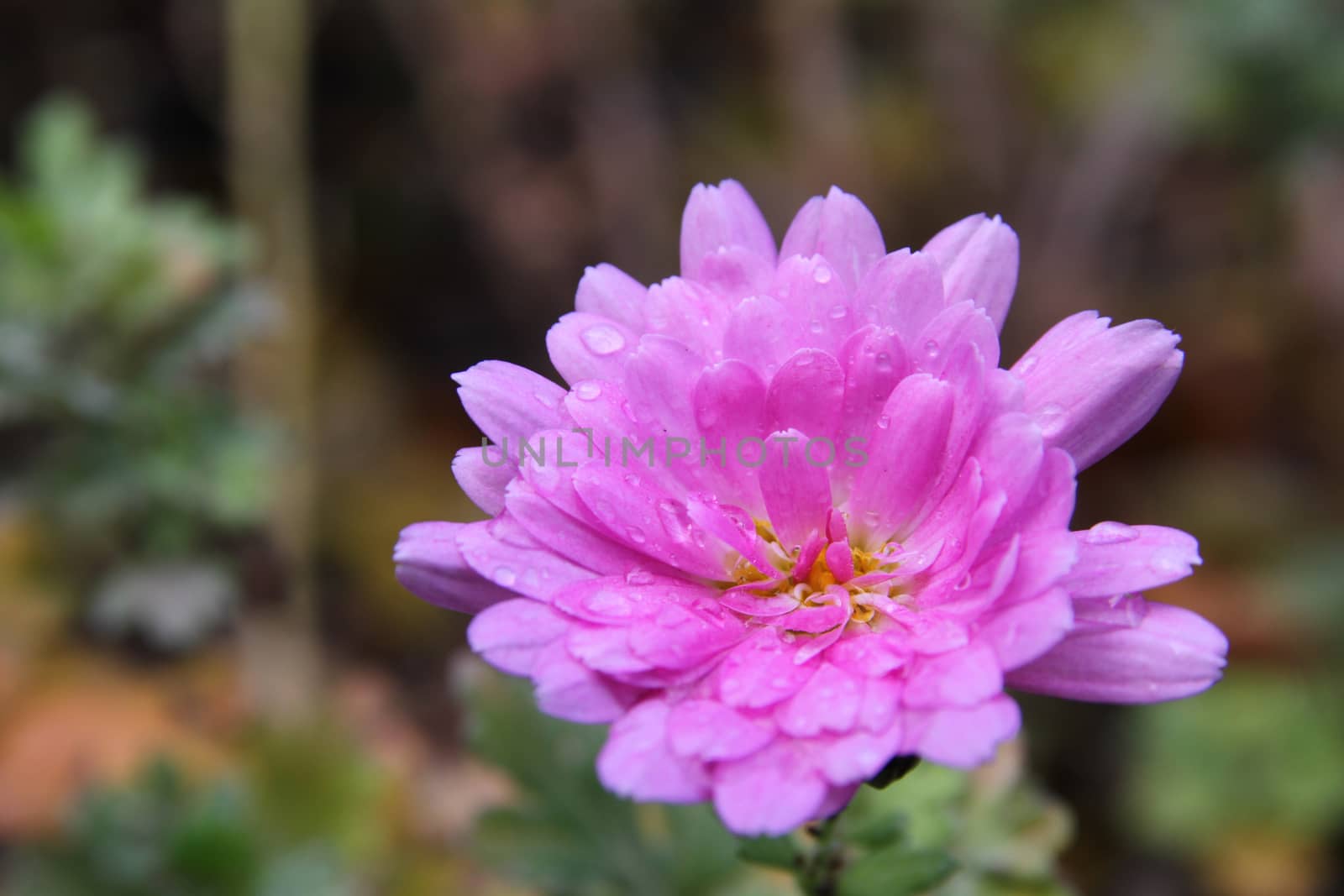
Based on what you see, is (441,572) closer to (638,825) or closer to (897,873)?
(897,873)

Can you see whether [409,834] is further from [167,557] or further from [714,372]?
[714,372]

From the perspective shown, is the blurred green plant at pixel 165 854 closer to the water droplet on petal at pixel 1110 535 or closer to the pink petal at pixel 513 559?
the pink petal at pixel 513 559

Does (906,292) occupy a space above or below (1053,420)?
above

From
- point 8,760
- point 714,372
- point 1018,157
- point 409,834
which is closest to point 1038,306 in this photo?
point 1018,157

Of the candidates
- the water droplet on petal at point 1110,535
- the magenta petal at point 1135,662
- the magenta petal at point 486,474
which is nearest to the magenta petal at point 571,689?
the magenta petal at point 486,474

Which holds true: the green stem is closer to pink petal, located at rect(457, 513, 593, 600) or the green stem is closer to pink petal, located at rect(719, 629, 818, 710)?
pink petal, located at rect(719, 629, 818, 710)

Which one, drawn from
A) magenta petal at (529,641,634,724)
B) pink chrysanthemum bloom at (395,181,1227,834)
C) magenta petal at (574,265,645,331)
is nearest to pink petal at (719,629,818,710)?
pink chrysanthemum bloom at (395,181,1227,834)

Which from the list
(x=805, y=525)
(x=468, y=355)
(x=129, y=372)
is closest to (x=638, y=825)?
(x=805, y=525)
